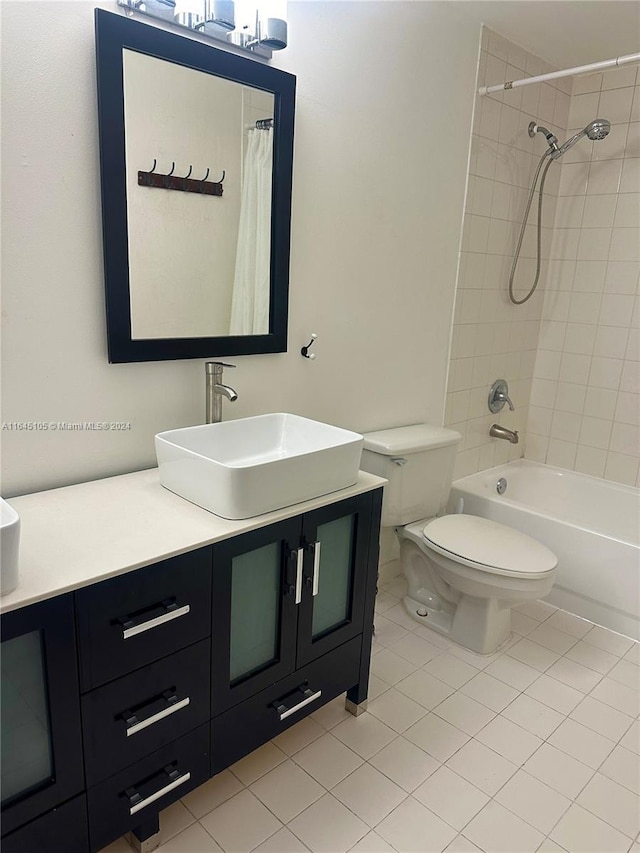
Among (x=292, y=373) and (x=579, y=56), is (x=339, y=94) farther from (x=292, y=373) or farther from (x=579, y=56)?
(x=579, y=56)

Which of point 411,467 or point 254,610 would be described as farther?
point 411,467

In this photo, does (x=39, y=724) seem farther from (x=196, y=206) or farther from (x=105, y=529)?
(x=196, y=206)

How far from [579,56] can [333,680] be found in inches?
109

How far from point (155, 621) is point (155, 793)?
0.44m

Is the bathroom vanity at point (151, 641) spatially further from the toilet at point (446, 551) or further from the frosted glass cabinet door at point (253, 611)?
the toilet at point (446, 551)

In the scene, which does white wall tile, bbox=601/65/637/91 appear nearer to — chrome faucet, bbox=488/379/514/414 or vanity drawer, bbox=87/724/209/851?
chrome faucet, bbox=488/379/514/414

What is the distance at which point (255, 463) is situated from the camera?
1.64m

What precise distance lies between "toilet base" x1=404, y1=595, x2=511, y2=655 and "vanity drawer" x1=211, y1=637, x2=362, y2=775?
60cm

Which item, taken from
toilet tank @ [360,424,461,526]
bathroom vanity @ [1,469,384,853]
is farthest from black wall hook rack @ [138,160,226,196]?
toilet tank @ [360,424,461,526]

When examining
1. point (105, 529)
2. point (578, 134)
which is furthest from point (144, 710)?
point (578, 134)

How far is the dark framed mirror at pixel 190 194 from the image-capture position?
1.48m

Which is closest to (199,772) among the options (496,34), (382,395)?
(382,395)

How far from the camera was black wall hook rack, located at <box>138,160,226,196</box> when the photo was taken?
1.56 metres

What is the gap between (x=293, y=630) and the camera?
161 cm
